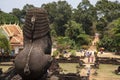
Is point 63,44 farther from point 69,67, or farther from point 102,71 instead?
point 102,71

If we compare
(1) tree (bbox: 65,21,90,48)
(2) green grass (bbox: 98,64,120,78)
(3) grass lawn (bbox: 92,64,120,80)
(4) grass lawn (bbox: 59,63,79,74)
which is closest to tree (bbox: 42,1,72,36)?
(1) tree (bbox: 65,21,90,48)

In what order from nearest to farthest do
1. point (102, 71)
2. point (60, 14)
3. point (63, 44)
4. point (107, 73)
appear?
point (107, 73) < point (102, 71) < point (63, 44) < point (60, 14)

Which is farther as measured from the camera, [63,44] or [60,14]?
[60,14]

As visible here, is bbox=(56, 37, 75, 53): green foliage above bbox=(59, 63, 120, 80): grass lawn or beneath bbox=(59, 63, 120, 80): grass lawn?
above

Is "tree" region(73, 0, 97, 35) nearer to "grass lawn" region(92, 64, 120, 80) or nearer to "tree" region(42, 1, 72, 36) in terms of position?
"tree" region(42, 1, 72, 36)

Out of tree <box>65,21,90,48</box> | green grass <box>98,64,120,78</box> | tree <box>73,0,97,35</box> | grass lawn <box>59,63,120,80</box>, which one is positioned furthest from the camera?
tree <box>73,0,97,35</box>

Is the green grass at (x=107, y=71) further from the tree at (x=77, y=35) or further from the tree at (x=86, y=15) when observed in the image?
the tree at (x=86, y=15)

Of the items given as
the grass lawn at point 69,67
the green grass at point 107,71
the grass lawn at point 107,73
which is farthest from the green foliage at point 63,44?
the grass lawn at point 107,73

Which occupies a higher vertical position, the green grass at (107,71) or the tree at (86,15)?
the tree at (86,15)

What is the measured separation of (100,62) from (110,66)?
1793mm

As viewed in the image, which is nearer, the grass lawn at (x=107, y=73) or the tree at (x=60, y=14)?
the grass lawn at (x=107, y=73)

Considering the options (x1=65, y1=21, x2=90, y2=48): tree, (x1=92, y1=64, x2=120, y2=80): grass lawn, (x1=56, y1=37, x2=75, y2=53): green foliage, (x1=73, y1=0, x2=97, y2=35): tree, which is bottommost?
(x1=92, y1=64, x2=120, y2=80): grass lawn

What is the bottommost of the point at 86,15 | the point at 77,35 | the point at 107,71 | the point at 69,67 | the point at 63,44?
the point at 107,71

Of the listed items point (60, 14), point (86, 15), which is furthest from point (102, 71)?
point (60, 14)
